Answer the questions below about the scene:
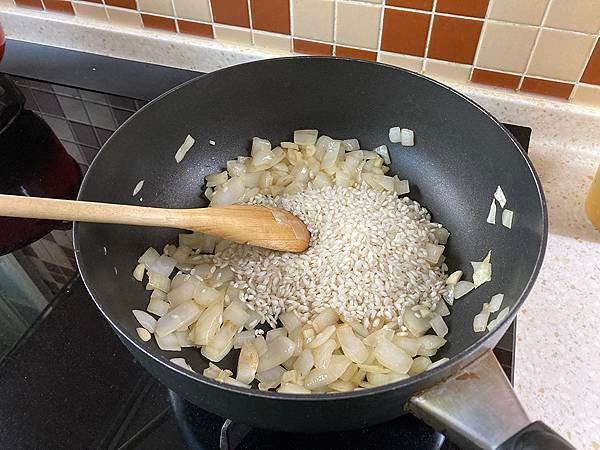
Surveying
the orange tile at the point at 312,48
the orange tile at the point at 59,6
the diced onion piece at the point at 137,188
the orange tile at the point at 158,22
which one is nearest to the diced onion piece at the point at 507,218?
the orange tile at the point at 312,48

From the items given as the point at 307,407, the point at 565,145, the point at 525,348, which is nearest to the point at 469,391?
the point at 307,407

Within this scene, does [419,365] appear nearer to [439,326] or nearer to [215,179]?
[439,326]

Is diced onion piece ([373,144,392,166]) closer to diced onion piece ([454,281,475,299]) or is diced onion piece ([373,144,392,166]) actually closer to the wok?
the wok

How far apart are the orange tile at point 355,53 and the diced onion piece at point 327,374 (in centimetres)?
56

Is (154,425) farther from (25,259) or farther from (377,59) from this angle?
(377,59)

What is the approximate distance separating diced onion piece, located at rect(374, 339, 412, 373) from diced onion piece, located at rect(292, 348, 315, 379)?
0.28ft

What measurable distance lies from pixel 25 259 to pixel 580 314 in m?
0.84

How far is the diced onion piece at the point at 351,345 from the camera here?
2.52 feet

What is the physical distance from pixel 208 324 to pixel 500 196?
0.46 meters

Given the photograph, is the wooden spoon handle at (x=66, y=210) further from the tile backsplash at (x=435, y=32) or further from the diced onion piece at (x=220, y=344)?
the tile backsplash at (x=435, y=32)

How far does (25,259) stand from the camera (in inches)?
36.9

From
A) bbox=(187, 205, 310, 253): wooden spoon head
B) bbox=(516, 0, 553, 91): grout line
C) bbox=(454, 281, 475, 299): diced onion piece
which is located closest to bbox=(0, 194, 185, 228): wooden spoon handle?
bbox=(187, 205, 310, 253): wooden spoon head

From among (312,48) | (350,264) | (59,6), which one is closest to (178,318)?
(350,264)

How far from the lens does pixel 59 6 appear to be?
4.00 feet
